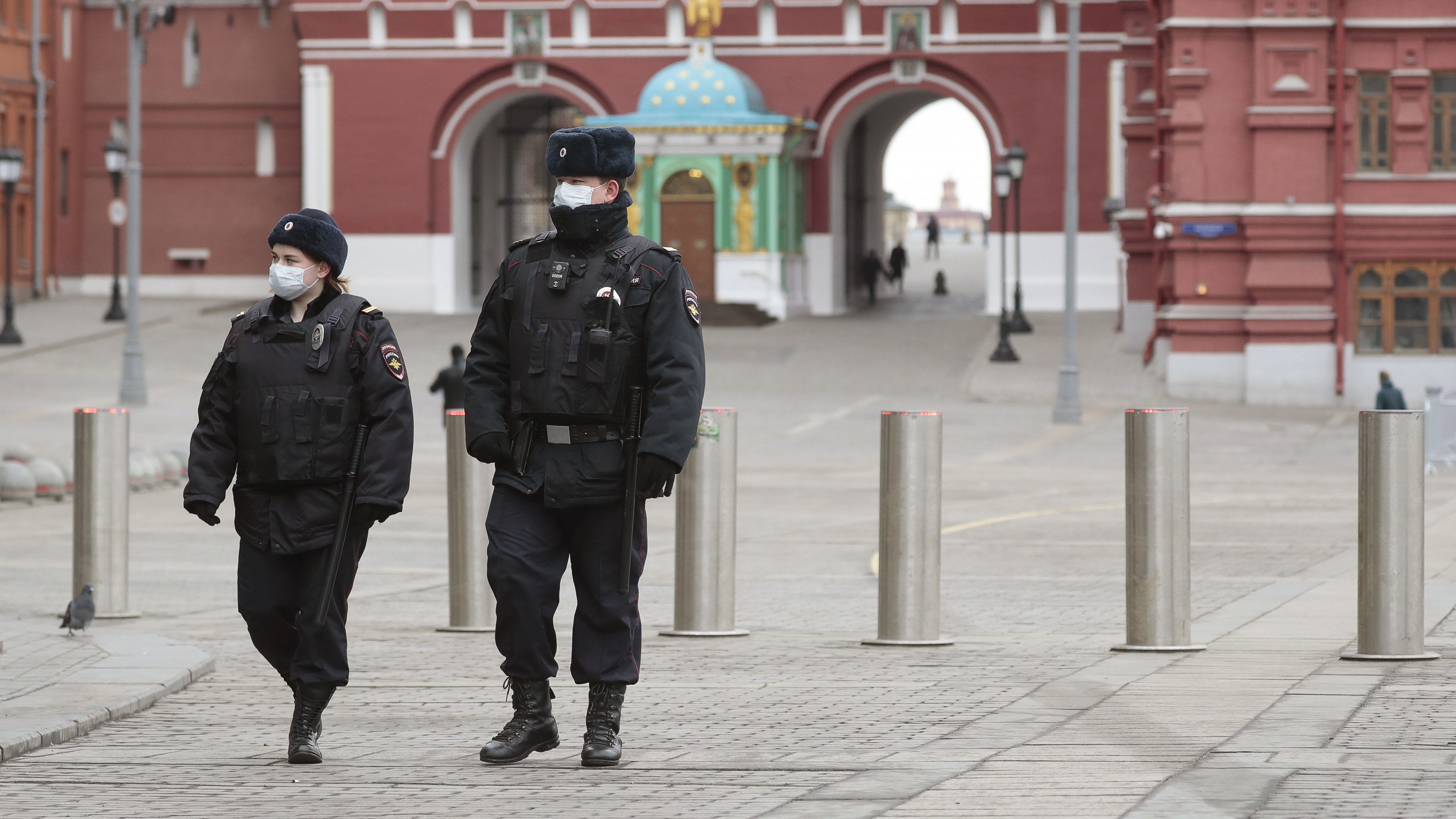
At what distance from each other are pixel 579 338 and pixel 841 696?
2131mm

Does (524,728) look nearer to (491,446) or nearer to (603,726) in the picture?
(603,726)

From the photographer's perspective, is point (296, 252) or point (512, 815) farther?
point (296, 252)

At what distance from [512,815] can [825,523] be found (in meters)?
11.8

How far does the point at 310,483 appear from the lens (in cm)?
707

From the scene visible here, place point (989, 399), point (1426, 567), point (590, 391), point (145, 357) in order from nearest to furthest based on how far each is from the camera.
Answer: point (590, 391), point (1426, 567), point (989, 399), point (145, 357)

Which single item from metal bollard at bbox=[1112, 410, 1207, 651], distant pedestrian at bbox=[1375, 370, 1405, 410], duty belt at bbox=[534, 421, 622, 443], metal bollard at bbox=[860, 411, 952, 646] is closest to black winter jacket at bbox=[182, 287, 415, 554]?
duty belt at bbox=[534, 421, 622, 443]

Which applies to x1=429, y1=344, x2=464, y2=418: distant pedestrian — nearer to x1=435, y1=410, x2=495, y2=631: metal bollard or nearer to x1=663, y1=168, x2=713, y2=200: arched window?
x1=435, y1=410, x2=495, y2=631: metal bollard

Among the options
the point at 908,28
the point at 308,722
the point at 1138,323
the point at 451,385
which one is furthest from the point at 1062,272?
the point at 308,722

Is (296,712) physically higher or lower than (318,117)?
lower

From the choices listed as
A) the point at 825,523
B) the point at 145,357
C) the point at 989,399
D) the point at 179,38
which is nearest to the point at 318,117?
the point at 179,38

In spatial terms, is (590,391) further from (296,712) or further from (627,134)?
(296,712)

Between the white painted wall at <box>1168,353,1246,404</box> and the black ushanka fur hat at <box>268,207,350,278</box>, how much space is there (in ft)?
97.7

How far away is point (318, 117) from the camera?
5009 centimetres

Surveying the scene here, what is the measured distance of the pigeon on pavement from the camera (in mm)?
9914
